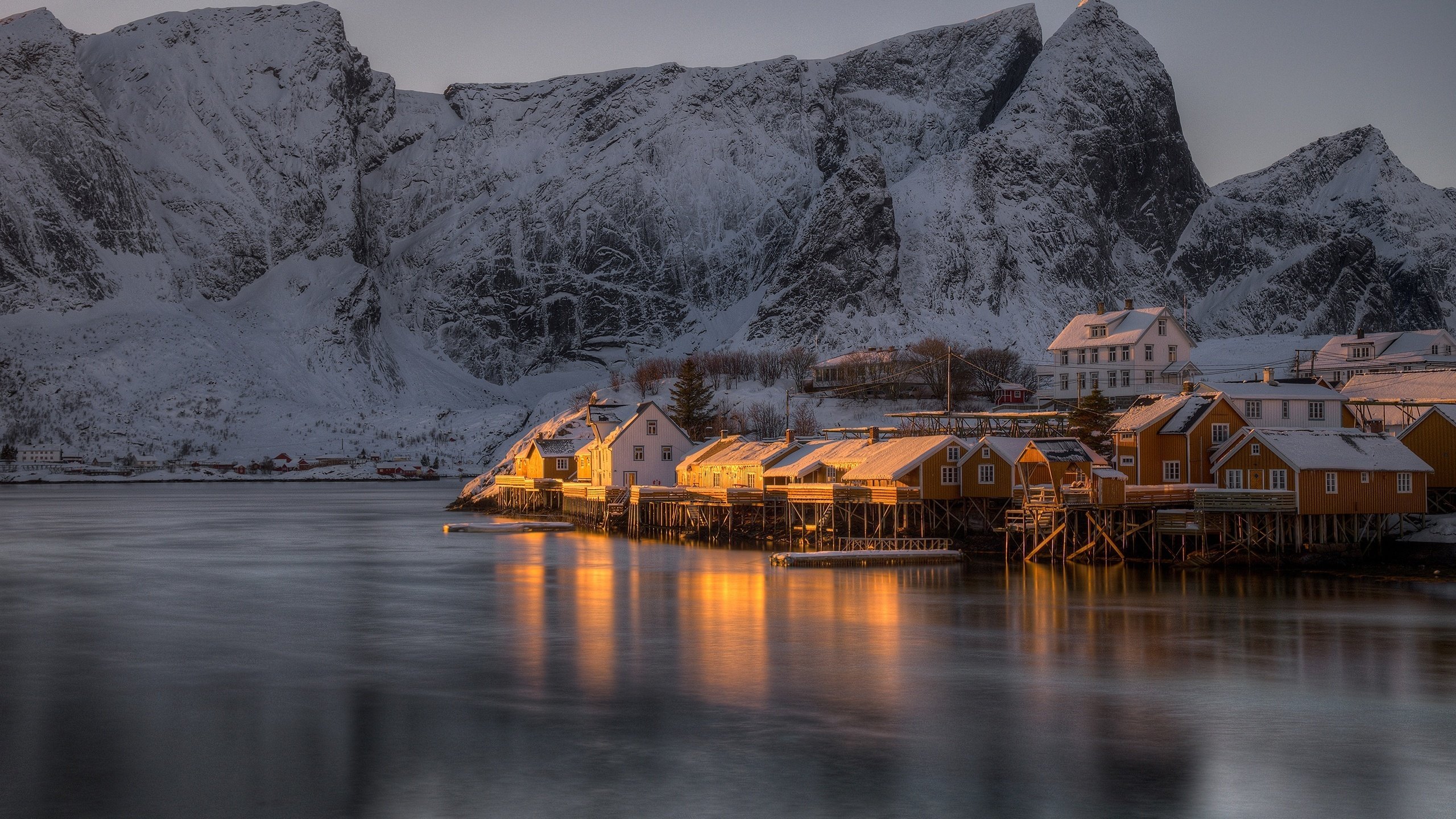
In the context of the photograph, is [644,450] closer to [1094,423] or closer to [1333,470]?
[1094,423]

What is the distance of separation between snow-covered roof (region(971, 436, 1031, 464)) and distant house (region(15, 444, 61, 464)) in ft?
533

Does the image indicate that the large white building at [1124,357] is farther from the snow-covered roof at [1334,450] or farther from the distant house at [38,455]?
the distant house at [38,455]

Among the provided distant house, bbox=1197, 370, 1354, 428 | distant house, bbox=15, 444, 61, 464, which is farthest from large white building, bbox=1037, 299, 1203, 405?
distant house, bbox=15, 444, 61, 464

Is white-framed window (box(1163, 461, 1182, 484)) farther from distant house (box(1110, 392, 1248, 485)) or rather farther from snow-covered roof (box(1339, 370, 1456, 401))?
snow-covered roof (box(1339, 370, 1456, 401))

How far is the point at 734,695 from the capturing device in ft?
99.1

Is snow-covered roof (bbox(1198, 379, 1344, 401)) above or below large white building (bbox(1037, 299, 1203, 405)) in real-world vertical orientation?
below

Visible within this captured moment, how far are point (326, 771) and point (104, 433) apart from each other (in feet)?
629

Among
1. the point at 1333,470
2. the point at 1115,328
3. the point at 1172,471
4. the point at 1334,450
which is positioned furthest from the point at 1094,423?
the point at 1115,328

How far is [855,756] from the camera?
24.5 meters

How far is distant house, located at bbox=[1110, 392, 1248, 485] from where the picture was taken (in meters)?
57.7

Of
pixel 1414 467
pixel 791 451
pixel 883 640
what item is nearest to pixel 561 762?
pixel 883 640

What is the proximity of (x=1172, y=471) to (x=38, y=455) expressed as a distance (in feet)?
575

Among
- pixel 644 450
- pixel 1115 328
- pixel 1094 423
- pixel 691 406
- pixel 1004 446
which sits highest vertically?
pixel 1115 328

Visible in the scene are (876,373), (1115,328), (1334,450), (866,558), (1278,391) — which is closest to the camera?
(1334,450)
